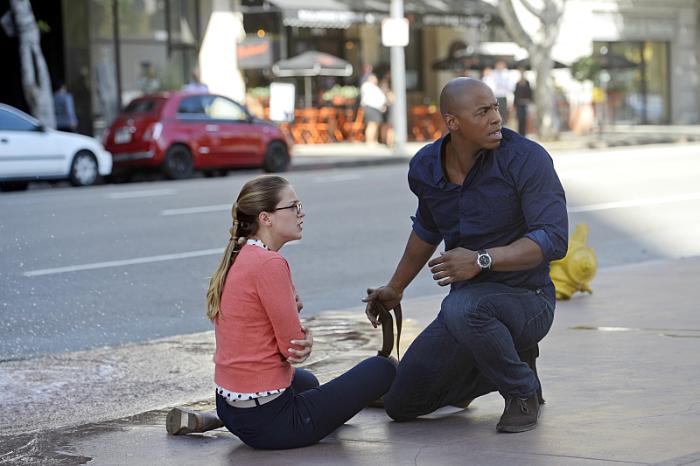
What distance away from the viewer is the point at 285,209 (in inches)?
206

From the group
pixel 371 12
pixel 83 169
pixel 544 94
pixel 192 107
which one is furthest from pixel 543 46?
pixel 83 169

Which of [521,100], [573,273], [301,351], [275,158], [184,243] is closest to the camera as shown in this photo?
[301,351]

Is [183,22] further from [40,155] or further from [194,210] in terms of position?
[194,210]

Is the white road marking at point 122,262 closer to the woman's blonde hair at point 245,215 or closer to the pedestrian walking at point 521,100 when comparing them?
the woman's blonde hair at point 245,215

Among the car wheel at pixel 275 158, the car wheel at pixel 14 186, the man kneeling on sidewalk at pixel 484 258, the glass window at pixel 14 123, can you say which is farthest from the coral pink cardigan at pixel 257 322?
the car wheel at pixel 275 158

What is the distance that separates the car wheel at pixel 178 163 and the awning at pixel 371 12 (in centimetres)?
946

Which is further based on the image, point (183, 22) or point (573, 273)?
point (183, 22)

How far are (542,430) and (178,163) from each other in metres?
17.8

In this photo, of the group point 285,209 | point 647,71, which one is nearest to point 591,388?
point 285,209

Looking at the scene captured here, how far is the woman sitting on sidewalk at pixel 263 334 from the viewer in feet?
16.9

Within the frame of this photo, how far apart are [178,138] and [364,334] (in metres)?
14.7

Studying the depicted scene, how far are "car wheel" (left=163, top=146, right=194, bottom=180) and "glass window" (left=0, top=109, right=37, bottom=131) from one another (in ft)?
7.75

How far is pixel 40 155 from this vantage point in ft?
69.4

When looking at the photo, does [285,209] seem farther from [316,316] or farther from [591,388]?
[316,316]
